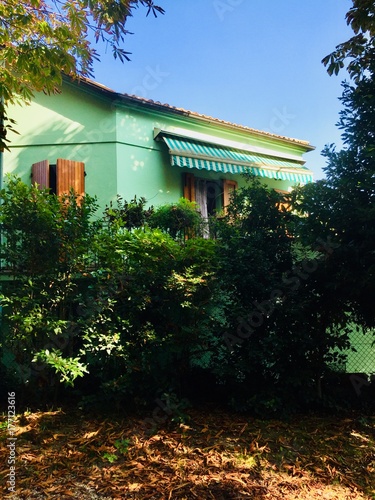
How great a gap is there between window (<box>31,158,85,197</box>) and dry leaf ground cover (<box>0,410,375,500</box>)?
5862 millimetres

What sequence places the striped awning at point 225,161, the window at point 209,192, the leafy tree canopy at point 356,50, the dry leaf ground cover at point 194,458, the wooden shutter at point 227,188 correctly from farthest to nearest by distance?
the wooden shutter at point 227,188, the window at point 209,192, the striped awning at point 225,161, the leafy tree canopy at point 356,50, the dry leaf ground cover at point 194,458

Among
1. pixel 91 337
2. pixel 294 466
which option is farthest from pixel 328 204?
pixel 91 337

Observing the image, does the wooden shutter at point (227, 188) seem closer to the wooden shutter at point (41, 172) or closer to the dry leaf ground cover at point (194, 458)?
the wooden shutter at point (41, 172)

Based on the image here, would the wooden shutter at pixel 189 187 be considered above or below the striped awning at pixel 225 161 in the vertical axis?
below

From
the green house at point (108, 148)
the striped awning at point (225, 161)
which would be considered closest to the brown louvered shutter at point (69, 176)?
the green house at point (108, 148)

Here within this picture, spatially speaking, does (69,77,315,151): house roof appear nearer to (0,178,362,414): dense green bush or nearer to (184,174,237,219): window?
(184,174,237,219): window

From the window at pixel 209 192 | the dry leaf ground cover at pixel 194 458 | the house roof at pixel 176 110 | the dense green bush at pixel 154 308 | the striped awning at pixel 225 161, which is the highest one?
the house roof at pixel 176 110

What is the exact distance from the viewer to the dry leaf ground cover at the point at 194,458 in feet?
12.4

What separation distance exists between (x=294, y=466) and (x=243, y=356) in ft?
5.97

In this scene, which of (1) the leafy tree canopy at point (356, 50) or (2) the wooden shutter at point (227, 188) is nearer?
(1) the leafy tree canopy at point (356, 50)

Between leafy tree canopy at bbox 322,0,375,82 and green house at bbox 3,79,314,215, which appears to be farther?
green house at bbox 3,79,314,215

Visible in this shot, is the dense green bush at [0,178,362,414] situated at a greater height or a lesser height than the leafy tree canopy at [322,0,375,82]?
lesser

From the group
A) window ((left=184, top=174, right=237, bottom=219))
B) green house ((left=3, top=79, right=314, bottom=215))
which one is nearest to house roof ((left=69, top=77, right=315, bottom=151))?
green house ((left=3, top=79, right=314, bottom=215))

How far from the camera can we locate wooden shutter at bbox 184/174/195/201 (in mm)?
10773
